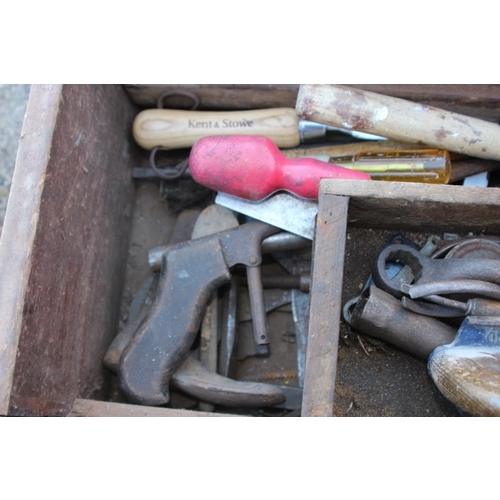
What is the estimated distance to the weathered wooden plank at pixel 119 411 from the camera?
3.24ft

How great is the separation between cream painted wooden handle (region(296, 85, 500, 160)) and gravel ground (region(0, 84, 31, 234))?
67cm

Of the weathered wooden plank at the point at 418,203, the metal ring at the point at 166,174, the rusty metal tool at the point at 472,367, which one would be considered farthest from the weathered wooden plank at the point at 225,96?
the rusty metal tool at the point at 472,367

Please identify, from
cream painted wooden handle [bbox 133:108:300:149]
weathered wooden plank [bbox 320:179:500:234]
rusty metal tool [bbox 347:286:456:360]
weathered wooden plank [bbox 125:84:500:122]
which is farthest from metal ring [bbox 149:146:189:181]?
rusty metal tool [bbox 347:286:456:360]

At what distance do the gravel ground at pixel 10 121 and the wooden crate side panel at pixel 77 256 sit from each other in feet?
0.83

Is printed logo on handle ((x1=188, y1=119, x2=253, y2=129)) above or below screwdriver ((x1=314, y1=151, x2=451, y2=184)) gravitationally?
above

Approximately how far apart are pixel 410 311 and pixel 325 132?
18.2 inches

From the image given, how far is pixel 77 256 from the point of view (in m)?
1.06

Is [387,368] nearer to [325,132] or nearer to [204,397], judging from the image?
[204,397]

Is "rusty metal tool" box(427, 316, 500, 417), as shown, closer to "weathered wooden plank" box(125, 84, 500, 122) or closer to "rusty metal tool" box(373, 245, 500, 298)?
"rusty metal tool" box(373, 245, 500, 298)

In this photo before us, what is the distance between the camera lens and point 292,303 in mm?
1255

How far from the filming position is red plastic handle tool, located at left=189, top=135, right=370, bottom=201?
106 cm

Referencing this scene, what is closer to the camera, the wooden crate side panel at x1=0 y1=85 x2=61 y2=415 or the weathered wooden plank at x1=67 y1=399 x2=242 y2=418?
the wooden crate side panel at x1=0 y1=85 x2=61 y2=415

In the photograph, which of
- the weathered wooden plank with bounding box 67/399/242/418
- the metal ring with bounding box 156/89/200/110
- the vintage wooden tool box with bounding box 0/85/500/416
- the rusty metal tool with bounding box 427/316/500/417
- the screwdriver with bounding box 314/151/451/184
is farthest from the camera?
the metal ring with bounding box 156/89/200/110

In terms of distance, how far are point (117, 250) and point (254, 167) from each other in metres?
0.42
